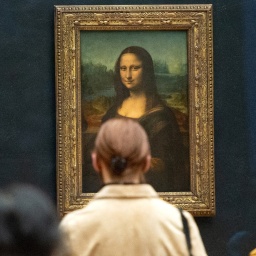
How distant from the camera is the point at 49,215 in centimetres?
192

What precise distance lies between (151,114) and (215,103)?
2.65 feet

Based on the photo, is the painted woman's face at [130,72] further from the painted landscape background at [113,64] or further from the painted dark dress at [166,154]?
the painted dark dress at [166,154]

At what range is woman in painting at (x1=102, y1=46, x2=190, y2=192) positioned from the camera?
384 inches

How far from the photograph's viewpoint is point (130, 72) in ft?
32.0

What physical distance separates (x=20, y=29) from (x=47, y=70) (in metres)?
0.59

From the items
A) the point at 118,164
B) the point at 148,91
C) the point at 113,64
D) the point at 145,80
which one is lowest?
the point at 118,164

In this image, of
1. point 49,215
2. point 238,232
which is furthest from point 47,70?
point 49,215

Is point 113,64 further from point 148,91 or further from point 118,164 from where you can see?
point 118,164

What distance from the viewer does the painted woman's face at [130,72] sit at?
32.0 ft

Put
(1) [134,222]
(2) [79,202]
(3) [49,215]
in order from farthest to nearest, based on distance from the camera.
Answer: (2) [79,202] → (1) [134,222] → (3) [49,215]

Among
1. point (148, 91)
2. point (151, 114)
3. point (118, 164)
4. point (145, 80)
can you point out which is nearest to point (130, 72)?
point (145, 80)

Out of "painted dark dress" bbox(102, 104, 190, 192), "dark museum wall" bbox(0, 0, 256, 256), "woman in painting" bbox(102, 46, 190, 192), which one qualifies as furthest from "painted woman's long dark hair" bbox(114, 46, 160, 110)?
"dark museum wall" bbox(0, 0, 256, 256)

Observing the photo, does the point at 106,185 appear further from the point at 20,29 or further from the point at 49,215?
the point at 20,29

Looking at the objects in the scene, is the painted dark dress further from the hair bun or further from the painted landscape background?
the hair bun
